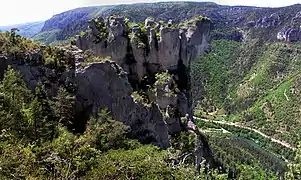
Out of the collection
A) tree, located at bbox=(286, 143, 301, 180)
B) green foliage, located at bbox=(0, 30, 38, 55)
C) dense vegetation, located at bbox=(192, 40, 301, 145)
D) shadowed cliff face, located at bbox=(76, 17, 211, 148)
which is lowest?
dense vegetation, located at bbox=(192, 40, 301, 145)

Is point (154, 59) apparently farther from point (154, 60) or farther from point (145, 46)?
point (145, 46)

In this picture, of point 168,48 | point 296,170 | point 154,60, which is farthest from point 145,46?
point 296,170

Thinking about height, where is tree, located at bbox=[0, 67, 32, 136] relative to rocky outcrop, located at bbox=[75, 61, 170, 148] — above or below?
above

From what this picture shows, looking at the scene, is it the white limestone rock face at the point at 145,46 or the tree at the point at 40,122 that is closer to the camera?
the tree at the point at 40,122

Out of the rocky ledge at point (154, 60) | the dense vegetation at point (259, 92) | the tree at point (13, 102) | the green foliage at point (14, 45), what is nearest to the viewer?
the tree at point (13, 102)

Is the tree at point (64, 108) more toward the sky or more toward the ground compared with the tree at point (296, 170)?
more toward the sky

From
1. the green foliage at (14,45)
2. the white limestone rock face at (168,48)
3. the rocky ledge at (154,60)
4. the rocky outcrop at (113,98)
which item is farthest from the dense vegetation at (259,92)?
the green foliage at (14,45)

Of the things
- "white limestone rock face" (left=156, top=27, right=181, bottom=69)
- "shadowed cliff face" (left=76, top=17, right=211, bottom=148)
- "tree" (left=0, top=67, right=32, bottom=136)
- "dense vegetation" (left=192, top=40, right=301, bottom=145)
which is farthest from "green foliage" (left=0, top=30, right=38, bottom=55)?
"dense vegetation" (left=192, top=40, right=301, bottom=145)

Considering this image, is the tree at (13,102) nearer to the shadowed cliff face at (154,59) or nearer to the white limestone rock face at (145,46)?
the shadowed cliff face at (154,59)

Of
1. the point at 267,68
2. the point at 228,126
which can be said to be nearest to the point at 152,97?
the point at 228,126

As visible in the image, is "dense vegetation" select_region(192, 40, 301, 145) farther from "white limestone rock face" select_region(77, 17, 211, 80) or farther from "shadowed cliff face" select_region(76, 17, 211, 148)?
"white limestone rock face" select_region(77, 17, 211, 80)

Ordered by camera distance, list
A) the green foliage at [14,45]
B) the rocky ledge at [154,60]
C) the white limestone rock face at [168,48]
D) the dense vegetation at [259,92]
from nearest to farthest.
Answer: the green foliage at [14,45] → the rocky ledge at [154,60] → the white limestone rock face at [168,48] → the dense vegetation at [259,92]

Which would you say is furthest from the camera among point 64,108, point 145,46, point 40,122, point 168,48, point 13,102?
point 168,48

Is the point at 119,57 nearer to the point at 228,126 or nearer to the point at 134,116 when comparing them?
the point at 134,116
